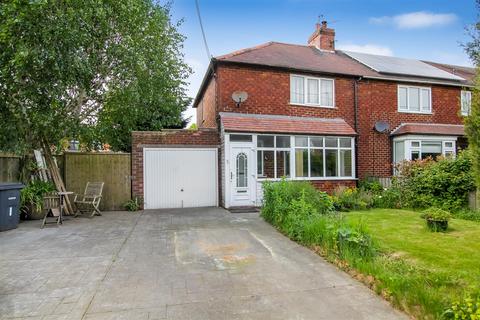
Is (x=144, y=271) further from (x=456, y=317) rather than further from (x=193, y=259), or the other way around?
(x=456, y=317)

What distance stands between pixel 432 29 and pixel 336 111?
6.17 metres

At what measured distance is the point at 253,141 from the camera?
1135cm

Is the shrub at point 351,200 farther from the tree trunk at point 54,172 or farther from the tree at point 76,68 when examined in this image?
the tree trunk at point 54,172

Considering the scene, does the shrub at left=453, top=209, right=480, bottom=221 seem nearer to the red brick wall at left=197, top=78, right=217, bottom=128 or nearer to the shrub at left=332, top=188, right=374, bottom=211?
the shrub at left=332, top=188, right=374, bottom=211

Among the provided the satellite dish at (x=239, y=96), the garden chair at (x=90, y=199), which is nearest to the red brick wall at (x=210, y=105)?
the satellite dish at (x=239, y=96)

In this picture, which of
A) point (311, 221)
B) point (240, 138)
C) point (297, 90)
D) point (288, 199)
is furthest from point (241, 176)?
point (311, 221)

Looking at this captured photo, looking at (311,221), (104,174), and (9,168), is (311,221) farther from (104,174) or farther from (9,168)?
(9,168)

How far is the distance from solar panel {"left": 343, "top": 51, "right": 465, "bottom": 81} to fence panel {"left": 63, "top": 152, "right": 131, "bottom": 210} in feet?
38.9

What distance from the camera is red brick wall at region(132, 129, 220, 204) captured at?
11414mm

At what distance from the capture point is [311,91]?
13.2 metres

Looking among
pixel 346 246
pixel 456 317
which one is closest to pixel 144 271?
pixel 346 246

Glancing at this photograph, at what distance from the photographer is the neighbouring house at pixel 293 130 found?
1145cm

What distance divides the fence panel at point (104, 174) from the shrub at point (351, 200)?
7.43 metres

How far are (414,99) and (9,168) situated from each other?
1628cm
